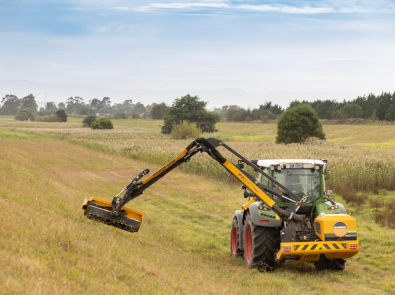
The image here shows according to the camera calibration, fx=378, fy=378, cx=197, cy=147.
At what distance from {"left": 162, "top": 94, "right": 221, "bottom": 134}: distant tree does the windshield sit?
4704cm

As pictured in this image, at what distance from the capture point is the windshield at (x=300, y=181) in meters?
8.26

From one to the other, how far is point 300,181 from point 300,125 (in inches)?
1127

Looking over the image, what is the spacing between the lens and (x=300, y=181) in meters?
8.34

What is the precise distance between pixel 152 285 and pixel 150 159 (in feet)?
81.0

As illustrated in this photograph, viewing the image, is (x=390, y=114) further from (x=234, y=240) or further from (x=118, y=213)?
(x=118, y=213)

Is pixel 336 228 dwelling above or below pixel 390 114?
below

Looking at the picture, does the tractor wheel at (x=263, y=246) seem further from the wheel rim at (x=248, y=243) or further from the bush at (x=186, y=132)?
the bush at (x=186, y=132)

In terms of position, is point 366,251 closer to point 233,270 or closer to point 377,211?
point 233,270

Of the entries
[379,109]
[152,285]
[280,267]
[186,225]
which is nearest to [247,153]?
[186,225]

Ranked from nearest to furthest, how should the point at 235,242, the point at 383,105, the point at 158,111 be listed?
the point at 235,242
the point at 383,105
the point at 158,111

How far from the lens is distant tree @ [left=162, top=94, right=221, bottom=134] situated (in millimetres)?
56000

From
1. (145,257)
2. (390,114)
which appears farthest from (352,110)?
(145,257)

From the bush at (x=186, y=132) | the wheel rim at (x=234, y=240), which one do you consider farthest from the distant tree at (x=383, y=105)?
the wheel rim at (x=234, y=240)

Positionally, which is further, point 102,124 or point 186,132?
point 102,124
